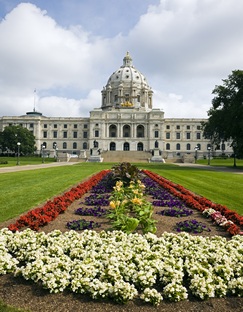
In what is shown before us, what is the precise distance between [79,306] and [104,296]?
0.44 meters

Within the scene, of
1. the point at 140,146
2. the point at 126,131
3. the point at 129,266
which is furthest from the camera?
the point at 126,131

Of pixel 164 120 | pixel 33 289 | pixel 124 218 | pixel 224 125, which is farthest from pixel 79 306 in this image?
pixel 164 120

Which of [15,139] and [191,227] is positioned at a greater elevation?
[15,139]

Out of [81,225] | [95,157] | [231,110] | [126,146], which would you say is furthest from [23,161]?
[81,225]

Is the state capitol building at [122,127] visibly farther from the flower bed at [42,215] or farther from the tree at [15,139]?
the flower bed at [42,215]

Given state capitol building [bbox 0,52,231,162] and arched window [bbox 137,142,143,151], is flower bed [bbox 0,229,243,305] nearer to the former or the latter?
state capitol building [bbox 0,52,231,162]

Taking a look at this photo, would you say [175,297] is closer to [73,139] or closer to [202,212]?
[202,212]

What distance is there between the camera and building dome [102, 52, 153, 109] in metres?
126

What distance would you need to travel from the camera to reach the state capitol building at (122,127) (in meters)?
110

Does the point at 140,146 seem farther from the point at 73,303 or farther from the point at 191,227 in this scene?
the point at 73,303

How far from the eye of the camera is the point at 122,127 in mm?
110938

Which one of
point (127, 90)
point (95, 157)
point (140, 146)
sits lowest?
point (95, 157)

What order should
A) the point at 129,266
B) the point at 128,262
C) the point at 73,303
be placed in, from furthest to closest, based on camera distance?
the point at 128,262 < the point at 129,266 < the point at 73,303

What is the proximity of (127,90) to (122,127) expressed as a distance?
24607 mm
